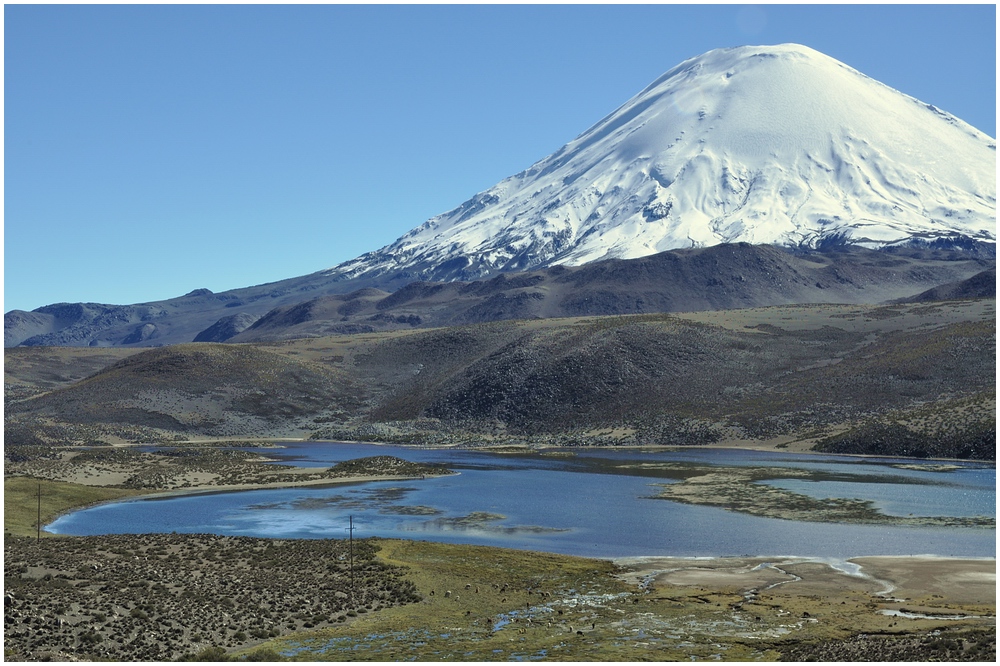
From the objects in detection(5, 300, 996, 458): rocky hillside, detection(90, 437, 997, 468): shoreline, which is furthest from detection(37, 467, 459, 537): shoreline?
detection(5, 300, 996, 458): rocky hillside

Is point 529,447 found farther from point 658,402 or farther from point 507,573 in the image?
point 507,573

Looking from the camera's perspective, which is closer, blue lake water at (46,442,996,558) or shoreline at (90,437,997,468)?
blue lake water at (46,442,996,558)

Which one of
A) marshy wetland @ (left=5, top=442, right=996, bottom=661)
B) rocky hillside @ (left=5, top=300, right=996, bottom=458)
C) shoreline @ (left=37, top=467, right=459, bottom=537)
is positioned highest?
rocky hillside @ (left=5, top=300, right=996, bottom=458)

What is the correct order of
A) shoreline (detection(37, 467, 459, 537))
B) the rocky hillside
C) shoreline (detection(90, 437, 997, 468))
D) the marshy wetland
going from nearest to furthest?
the marshy wetland → shoreline (detection(37, 467, 459, 537)) → shoreline (detection(90, 437, 997, 468)) → the rocky hillside

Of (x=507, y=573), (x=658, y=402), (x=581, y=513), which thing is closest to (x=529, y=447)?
(x=658, y=402)

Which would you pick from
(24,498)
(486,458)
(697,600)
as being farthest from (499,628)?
(486,458)

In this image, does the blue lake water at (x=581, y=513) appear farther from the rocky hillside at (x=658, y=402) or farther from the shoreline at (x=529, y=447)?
the rocky hillside at (x=658, y=402)

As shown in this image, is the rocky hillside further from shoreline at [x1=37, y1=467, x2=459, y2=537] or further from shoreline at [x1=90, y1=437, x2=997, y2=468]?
shoreline at [x1=37, y1=467, x2=459, y2=537]

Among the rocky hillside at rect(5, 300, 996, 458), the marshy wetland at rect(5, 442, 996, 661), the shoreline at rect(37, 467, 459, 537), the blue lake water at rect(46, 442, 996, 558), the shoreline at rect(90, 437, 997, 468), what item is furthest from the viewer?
the rocky hillside at rect(5, 300, 996, 458)

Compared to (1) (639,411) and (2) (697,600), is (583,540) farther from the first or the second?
(1) (639,411)

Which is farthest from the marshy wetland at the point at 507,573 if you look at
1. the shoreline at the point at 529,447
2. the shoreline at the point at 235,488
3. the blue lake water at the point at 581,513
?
the shoreline at the point at 529,447
